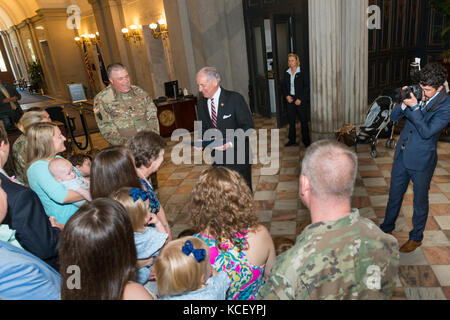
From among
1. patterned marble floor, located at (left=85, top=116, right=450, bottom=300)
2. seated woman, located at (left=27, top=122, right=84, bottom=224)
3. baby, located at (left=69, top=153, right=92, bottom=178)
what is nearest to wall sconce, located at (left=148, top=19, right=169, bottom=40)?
patterned marble floor, located at (left=85, top=116, right=450, bottom=300)

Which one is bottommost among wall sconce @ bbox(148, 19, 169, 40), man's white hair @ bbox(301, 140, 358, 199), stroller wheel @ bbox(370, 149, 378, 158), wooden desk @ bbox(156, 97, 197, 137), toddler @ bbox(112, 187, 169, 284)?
stroller wheel @ bbox(370, 149, 378, 158)

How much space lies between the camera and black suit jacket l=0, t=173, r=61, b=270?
5.70 ft

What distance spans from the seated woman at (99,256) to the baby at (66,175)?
1.31 metres

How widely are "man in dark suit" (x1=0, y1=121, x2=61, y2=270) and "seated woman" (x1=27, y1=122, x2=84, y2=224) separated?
21.9 inches

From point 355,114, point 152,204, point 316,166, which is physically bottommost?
point 355,114

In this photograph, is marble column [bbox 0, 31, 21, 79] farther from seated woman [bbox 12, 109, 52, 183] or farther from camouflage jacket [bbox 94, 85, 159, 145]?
seated woman [bbox 12, 109, 52, 183]

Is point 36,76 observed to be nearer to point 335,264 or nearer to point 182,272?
point 182,272

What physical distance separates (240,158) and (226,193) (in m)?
1.87

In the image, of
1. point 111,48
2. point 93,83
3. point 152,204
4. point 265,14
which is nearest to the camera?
point 152,204

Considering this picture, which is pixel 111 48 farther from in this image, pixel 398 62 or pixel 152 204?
pixel 152 204

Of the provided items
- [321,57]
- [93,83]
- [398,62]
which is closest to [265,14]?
[321,57]

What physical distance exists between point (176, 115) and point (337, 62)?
4.05 meters

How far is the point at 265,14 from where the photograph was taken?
8.00 metres

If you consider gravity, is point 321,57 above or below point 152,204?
above
